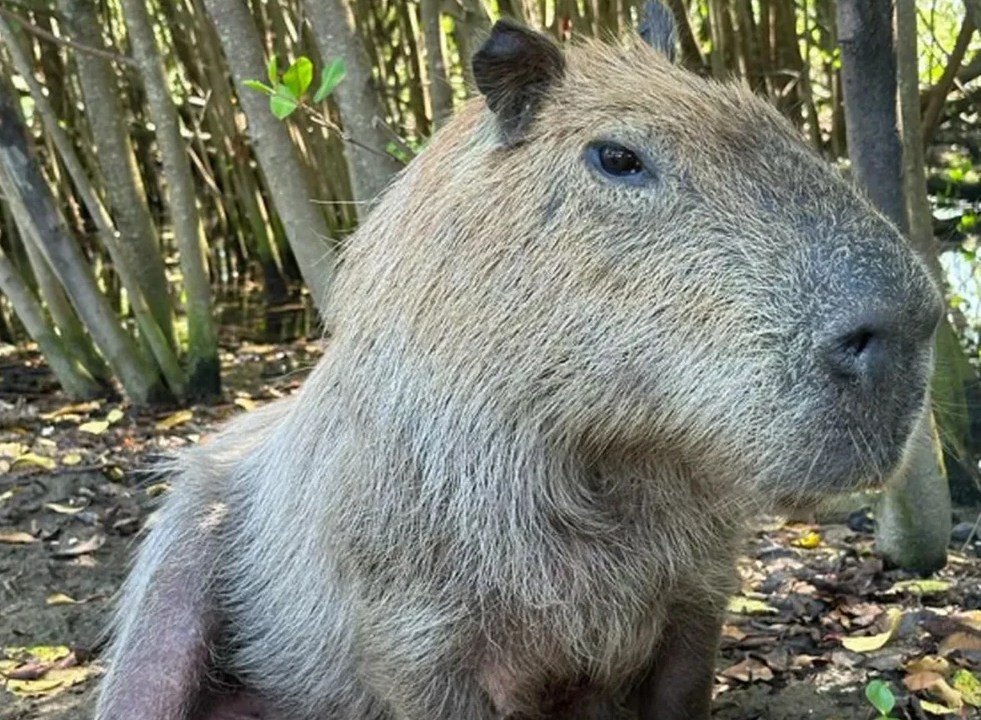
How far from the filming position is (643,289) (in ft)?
7.23

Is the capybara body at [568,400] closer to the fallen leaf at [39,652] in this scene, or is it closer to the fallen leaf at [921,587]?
the fallen leaf at [39,652]

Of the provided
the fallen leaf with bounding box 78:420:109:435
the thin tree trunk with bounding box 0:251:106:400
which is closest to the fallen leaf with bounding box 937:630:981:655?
the fallen leaf with bounding box 78:420:109:435

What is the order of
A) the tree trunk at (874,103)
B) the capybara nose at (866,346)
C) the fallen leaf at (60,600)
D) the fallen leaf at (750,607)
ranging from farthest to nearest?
the fallen leaf at (60,600)
the fallen leaf at (750,607)
the tree trunk at (874,103)
the capybara nose at (866,346)

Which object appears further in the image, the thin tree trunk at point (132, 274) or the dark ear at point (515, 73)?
the thin tree trunk at point (132, 274)

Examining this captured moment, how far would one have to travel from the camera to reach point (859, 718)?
3012 mm

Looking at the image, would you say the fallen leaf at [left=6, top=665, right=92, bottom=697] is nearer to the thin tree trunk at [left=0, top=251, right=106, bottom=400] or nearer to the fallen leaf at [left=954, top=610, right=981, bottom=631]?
the fallen leaf at [left=954, top=610, right=981, bottom=631]

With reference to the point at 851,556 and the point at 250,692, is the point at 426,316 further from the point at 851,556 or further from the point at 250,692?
the point at 851,556

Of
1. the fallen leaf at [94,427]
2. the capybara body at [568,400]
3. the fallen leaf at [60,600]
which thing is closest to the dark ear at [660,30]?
the capybara body at [568,400]

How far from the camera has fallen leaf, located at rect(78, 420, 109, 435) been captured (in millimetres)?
5695

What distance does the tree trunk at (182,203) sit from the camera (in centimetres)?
568

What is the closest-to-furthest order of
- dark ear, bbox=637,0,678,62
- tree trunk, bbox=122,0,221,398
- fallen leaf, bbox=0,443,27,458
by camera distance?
1. dark ear, bbox=637,0,678,62
2. fallen leaf, bbox=0,443,27,458
3. tree trunk, bbox=122,0,221,398

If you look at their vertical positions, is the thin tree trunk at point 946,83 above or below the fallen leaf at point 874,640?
above

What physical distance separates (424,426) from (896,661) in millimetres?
1376

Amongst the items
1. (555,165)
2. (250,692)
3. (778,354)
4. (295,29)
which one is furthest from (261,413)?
(295,29)
